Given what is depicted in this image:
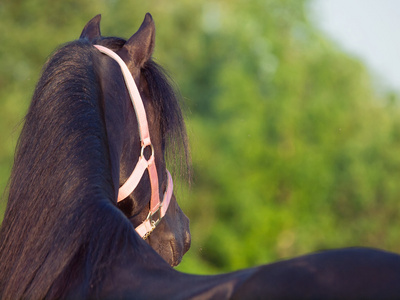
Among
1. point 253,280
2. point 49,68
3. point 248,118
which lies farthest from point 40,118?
point 248,118

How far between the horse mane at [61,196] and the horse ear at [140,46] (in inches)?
11.3

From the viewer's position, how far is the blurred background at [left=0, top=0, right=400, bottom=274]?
20.7m

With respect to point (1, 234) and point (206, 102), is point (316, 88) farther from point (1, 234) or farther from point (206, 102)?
point (1, 234)

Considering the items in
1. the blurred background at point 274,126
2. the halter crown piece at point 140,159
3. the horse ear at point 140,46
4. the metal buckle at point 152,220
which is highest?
the horse ear at point 140,46

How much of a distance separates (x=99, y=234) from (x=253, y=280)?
0.49 meters

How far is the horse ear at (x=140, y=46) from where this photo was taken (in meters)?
2.44

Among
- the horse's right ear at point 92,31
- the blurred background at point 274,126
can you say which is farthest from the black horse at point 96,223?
the blurred background at point 274,126

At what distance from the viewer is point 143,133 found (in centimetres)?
229

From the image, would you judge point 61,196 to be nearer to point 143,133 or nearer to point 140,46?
point 143,133

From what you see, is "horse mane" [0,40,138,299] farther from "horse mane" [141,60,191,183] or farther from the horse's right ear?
the horse's right ear

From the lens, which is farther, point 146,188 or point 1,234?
point 146,188

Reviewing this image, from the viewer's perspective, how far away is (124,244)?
A: 1.75m

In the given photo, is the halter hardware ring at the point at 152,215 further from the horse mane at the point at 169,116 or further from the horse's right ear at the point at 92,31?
the horse's right ear at the point at 92,31

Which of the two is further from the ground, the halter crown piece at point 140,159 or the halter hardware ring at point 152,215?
the halter crown piece at point 140,159
